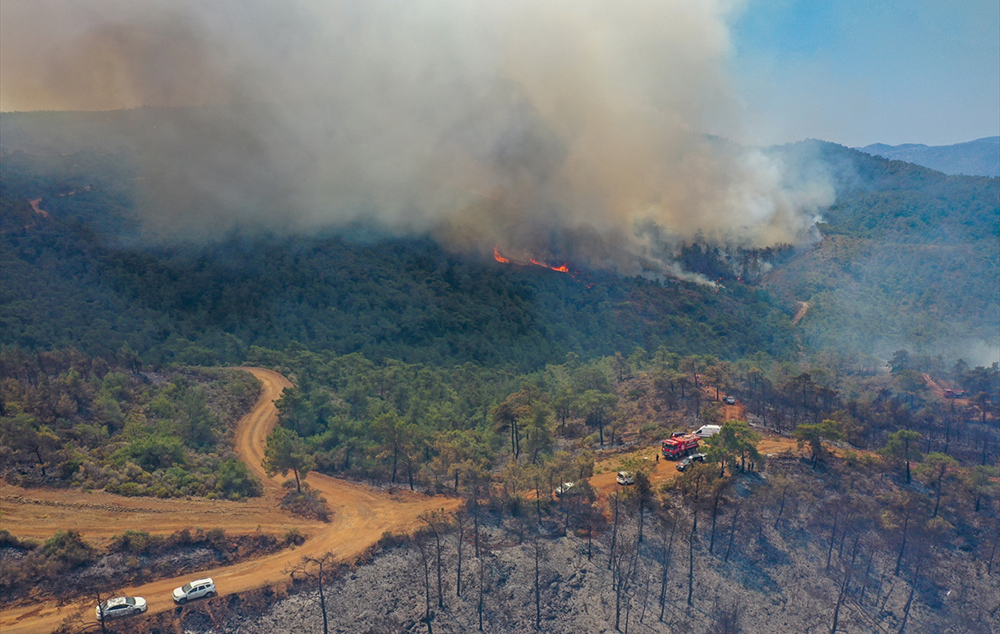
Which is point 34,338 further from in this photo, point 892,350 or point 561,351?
point 892,350

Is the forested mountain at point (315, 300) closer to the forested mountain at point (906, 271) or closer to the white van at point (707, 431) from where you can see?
the forested mountain at point (906, 271)

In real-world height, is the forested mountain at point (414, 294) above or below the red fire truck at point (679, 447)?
above

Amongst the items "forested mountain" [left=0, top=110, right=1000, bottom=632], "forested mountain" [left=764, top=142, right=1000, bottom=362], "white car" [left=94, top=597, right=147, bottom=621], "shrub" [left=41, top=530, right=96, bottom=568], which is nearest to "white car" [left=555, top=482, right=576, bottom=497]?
"forested mountain" [left=0, top=110, right=1000, bottom=632]

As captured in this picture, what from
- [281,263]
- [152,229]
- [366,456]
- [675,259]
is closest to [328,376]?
[366,456]

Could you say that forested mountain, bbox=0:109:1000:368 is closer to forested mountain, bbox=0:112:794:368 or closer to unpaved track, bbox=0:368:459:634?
forested mountain, bbox=0:112:794:368

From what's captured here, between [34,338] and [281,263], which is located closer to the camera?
[34,338]

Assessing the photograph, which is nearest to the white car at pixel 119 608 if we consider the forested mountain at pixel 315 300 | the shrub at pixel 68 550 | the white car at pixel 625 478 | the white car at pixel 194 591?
the white car at pixel 194 591
